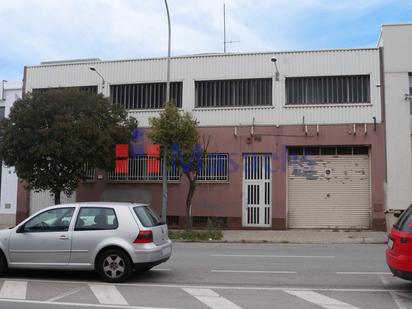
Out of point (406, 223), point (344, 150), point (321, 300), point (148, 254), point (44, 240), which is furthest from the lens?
point (344, 150)

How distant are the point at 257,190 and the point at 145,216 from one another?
13.6 metres

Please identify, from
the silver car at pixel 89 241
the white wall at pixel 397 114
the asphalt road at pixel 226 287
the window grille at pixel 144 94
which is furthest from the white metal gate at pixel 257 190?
the silver car at pixel 89 241

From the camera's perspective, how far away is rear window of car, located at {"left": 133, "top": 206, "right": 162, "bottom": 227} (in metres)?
9.26

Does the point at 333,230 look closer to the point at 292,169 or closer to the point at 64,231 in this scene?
the point at 292,169

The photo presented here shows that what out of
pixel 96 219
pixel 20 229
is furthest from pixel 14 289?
pixel 96 219

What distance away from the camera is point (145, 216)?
9492mm

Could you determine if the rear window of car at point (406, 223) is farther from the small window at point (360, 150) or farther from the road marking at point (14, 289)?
the small window at point (360, 150)

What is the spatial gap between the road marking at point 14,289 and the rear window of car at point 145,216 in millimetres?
2278

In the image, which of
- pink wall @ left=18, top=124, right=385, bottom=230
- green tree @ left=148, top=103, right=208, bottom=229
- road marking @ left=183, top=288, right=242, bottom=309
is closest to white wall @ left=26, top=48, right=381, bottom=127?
pink wall @ left=18, top=124, right=385, bottom=230

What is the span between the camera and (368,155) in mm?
22000

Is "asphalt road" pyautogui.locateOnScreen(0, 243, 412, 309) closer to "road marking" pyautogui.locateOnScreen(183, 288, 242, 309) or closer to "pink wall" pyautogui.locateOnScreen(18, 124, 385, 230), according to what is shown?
"road marking" pyautogui.locateOnScreen(183, 288, 242, 309)

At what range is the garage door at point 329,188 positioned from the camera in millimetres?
21922

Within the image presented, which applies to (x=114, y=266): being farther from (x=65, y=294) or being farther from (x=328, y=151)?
(x=328, y=151)

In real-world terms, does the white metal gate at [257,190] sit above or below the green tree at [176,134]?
below
